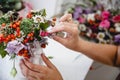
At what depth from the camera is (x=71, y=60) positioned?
1.06 m

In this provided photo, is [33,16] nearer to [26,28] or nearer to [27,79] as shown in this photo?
[26,28]

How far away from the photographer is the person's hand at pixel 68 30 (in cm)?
84

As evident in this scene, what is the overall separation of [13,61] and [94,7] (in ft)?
3.41

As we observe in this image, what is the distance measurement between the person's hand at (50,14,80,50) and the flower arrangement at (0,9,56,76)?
52 mm

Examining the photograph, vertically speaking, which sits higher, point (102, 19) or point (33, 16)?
point (33, 16)

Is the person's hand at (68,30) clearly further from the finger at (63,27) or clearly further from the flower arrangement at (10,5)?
the flower arrangement at (10,5)

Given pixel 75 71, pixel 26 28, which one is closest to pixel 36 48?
pixel 26 28

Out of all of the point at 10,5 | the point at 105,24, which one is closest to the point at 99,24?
the point at 105,24

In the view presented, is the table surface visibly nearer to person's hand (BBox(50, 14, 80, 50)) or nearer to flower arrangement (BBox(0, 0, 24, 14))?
person's hand (BBox(50, 14, 80, 50))

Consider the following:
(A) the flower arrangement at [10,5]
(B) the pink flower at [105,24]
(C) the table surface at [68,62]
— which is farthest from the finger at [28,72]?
(B) the pink flower at [105,24]

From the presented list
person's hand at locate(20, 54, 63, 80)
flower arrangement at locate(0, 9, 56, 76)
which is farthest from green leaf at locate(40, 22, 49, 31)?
person's hand at locate(20, 54, 63, 80)

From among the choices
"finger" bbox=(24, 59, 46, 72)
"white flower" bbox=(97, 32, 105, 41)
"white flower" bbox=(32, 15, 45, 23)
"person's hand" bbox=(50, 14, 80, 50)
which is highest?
"white flower" bbox=(32, 15, 45, 23)

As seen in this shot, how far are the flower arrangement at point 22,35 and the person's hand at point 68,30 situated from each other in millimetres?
52

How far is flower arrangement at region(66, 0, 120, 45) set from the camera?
5.27ft
